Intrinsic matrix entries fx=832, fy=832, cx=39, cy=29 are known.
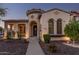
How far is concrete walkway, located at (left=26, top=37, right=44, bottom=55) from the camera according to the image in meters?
20.8

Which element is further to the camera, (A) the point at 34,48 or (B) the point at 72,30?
(A) the point at 34,48

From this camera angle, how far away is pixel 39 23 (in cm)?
2092

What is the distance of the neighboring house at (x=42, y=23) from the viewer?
20.9 meters

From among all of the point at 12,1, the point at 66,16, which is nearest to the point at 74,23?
the point at 66,16

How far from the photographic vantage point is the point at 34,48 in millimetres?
20984

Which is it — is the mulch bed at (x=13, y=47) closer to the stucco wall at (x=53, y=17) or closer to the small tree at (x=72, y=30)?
the stucco wall at (x=53, y=17)

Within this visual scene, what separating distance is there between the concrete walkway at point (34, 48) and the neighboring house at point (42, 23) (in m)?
0.13

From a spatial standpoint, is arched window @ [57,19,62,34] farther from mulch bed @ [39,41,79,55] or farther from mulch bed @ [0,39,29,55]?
mulch bed @ [0,39,29,55]

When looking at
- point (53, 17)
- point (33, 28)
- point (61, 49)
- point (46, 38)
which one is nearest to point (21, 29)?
point (33, 28)

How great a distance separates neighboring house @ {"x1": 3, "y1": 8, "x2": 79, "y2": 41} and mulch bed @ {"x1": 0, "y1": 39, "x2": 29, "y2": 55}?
170mm

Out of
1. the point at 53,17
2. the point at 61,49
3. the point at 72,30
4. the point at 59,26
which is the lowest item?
the point at 61,49

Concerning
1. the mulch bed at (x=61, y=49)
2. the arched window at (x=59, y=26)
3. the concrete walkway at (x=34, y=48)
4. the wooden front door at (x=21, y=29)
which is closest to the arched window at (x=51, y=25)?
the arched window at (x=59, y=26)

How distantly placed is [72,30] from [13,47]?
1.55m

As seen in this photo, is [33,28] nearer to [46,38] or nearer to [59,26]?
[46,38]
